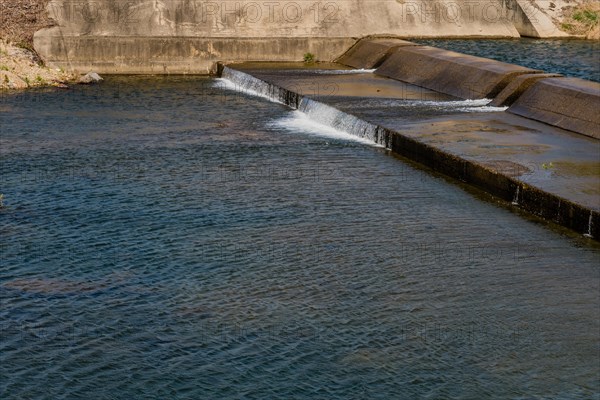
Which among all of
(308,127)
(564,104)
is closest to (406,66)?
(308,127)

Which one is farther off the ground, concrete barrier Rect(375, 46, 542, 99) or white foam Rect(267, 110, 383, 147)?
concrete barrier Rect(375, 46, 542, 99)

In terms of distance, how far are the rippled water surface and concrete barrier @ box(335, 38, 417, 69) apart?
8.93 meters

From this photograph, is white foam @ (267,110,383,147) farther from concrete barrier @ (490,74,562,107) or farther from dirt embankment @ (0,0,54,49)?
dirt embankment @ (0,0,54,49)

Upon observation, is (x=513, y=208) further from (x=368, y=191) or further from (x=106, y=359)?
A: (x=106, y=359)

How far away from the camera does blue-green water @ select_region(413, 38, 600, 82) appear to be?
86.1 ft

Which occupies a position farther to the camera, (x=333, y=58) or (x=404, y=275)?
(x=333, y=58)

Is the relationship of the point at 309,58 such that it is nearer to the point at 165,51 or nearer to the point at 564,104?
the point at 165,51

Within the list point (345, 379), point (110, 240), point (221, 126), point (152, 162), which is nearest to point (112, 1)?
point (221, 126)

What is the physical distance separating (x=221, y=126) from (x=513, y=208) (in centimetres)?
786

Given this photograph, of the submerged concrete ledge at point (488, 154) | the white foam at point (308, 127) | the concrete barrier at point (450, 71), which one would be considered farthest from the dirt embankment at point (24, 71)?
the concrete barrier at point (450, 71)

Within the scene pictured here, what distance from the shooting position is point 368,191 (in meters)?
15.0

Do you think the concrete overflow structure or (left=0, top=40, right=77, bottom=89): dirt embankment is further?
(left=0, top=40, right=77, bottom=89): dirt embankment

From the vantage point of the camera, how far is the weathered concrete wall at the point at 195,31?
2664 cm

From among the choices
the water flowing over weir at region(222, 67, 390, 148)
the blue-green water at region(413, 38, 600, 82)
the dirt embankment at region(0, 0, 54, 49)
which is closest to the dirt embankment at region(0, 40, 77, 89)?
the dirt embankment at region(0, 0, 54, 49)
